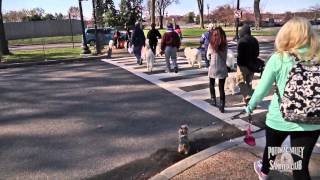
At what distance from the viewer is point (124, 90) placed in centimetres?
1133

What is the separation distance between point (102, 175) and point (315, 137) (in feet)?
9.28

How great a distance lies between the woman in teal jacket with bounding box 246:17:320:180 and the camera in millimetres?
3531

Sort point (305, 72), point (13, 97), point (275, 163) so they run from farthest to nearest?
→ point (13, 97)
point (275, 163)
point (305, 72)

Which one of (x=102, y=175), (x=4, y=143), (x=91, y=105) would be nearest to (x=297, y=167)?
(x=102, y=175)

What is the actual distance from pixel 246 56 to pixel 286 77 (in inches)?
183

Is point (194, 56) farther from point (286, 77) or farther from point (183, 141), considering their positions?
point (286, 77)

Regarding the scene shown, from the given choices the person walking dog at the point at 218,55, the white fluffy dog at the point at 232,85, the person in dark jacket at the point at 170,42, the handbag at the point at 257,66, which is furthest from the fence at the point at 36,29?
the handbag at the point at 257,66

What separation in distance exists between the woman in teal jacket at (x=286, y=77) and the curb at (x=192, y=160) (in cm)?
152

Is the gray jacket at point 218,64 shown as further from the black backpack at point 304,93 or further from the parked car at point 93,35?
the parked car at point 93,35

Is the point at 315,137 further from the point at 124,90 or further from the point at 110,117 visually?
the point at 124,90

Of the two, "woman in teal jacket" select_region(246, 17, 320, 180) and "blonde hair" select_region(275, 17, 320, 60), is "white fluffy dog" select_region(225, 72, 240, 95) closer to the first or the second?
"woman in teal jacket" select_region(246, 17, 320, 180)

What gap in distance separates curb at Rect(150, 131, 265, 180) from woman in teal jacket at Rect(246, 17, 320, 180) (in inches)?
59.7

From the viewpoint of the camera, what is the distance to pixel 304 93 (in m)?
3.49

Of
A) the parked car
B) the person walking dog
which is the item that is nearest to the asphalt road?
the person walking dog
